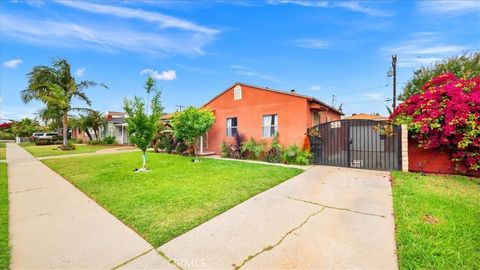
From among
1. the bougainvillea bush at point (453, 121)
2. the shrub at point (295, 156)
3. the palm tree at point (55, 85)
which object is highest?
the palm tree at point (55, 85)

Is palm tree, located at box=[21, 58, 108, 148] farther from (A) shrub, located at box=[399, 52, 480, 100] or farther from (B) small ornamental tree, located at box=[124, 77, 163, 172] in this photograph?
(A) shrub, located at box=[399, 52, 480, 100]

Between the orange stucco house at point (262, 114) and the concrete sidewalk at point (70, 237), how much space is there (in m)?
8.67

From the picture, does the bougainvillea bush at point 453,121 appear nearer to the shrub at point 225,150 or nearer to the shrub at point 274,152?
the shrub at point 274,152

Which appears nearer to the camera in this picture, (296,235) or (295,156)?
(296,235)

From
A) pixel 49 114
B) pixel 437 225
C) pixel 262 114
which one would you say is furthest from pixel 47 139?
pixel 437 225

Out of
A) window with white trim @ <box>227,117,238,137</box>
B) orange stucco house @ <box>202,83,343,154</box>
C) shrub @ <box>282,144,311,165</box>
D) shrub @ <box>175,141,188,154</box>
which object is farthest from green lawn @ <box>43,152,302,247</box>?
→ shrub @ <box>175,141,188,154</box>

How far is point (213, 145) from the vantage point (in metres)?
14.7

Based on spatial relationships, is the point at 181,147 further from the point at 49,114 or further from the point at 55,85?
the point at 49,114

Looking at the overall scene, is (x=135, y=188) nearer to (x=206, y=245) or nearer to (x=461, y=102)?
(x=206, y=245)

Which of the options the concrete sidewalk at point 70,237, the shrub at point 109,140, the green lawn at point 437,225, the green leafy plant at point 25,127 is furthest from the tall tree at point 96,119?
the green lawn at point 437,225

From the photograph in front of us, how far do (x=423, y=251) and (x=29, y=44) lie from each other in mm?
18450

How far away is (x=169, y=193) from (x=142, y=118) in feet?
15.1

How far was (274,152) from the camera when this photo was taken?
36.7 feet

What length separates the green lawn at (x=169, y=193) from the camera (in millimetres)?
3736
